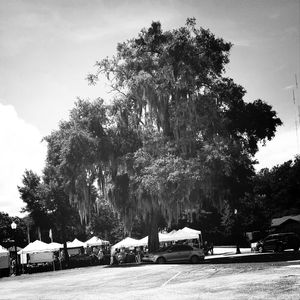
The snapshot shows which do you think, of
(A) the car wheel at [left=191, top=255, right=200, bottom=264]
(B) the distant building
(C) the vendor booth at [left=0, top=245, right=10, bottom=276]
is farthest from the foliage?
(A) the car wheel at [left=191, top=255, right=200, bottom=264]

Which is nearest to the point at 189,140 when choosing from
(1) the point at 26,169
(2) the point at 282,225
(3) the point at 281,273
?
(3) the point at 281,273

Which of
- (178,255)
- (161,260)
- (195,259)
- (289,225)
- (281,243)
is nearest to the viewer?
A: (178,255)

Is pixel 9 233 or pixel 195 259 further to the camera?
pixel 9 233

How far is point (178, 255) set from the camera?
28.0 metres

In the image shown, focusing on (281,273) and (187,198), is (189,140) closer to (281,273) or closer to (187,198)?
(187,198)

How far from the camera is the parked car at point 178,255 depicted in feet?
91.8

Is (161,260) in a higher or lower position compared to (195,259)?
higher

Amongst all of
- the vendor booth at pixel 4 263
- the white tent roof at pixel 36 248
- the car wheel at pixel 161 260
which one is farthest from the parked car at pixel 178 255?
the vendor booth at pixel 4 263

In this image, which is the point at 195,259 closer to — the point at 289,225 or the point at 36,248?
the point at 36,248

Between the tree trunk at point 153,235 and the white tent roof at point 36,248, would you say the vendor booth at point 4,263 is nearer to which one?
the white tent roof at point 36,248

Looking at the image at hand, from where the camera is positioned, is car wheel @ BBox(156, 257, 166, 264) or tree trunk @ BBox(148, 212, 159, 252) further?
tree trunk @ BBox(148, 212, 159, 252)

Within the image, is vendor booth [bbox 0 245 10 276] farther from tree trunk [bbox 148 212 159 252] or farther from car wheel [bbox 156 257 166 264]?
car wheel [bbox 156 257 166 264]

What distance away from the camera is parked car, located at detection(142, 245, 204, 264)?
2797cm

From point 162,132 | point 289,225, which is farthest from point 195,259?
point 289,225
